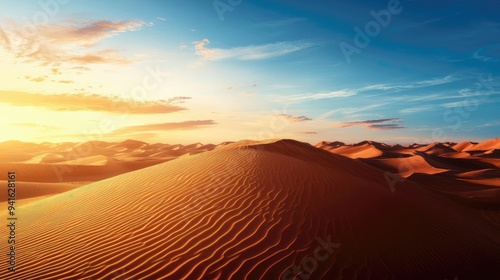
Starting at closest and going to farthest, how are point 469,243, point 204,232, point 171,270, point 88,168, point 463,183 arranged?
point 171,270, point 204,232, point 469,243, point 463,183, point 88,168

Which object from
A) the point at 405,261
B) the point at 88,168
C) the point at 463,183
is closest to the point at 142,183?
the point at 405,261


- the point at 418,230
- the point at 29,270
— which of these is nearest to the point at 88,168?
the point at 29,270

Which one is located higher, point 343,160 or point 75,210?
point 343,160

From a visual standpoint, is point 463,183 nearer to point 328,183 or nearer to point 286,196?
point 328,183

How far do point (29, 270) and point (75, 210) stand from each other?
164 inches

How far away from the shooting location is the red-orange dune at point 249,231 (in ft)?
19.9

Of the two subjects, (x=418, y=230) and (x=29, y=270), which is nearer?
(x=29, y=270)

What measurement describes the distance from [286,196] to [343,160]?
7.67 metres

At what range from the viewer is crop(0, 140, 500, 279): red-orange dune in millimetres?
6070

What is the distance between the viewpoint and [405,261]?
7.09m

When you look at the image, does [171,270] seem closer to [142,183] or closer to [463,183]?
[142,183]

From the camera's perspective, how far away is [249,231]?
7.05 m

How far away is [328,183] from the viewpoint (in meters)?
10.3

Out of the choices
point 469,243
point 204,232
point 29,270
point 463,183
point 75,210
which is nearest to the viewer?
point 29,270
